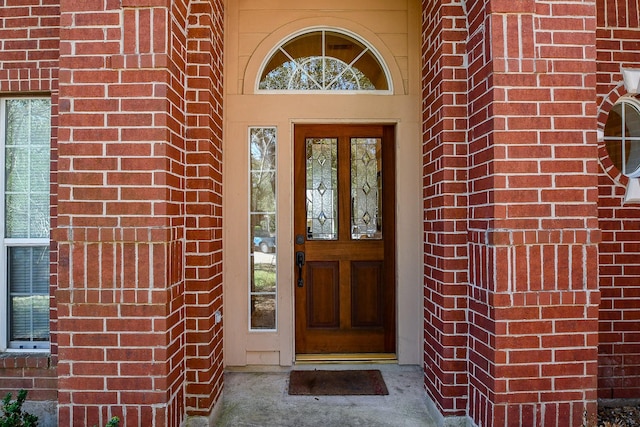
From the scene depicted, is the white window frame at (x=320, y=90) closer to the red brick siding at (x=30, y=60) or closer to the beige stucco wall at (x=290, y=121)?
the beige stucco wall at (x=290, y=121)

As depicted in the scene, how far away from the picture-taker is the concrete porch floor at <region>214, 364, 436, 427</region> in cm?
278

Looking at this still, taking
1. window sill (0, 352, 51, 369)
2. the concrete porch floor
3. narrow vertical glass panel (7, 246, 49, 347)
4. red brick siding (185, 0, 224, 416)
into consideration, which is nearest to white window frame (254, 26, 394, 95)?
red brick siding (185, 0, 224, 416)

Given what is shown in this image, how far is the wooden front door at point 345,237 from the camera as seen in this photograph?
12.4ft

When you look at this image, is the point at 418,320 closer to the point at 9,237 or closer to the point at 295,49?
the point at 295,49

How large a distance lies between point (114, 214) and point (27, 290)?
142 cm

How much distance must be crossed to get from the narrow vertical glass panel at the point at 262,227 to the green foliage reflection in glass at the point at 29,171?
157cm

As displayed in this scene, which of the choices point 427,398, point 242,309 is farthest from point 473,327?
point 242,309

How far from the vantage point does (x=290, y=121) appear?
363 centimetres

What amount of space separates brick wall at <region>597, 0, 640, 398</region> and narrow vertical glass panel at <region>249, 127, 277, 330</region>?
8.50 feet

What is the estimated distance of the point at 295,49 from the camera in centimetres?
372

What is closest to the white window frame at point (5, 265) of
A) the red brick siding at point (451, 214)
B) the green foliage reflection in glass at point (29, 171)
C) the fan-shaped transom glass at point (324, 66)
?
the green foliage reflection in glass at point (29, 171)

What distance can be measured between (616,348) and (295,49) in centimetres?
356

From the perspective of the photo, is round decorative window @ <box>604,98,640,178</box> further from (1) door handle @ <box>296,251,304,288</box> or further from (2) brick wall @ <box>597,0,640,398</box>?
(1) door handle @ <box>296,251,304,288</box>

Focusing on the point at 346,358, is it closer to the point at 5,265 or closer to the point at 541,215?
the point at 541,215
